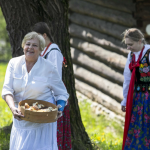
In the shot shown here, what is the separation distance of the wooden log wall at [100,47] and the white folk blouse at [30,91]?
342cm

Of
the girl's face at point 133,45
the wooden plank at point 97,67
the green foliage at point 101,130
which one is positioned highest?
the girl's face at point 133,45

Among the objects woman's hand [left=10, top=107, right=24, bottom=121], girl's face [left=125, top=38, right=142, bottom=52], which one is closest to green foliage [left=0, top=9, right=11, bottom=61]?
girl's face [left=125, top=38, right=142, bottom=52]

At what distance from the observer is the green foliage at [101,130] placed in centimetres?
477

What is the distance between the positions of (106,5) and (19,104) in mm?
4378

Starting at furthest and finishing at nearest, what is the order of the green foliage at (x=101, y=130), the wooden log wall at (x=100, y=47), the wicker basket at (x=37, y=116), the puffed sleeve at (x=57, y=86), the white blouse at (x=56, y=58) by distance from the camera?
1. the wooden log wall at (x=100, y=47)
2. the green foliage at (x=101, y=130)
3. the white blouse at (x=56, y=58)
4. the puffed sleeve at (x=57, y=86)
5. the wicker basket at (x=37, y=116)

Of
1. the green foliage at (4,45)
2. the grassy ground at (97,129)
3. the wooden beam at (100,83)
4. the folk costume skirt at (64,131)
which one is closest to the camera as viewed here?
the folk costume skirt at (64,131)

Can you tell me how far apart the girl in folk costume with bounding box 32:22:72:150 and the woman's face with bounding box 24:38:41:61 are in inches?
22.6

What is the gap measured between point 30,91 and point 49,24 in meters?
1.51

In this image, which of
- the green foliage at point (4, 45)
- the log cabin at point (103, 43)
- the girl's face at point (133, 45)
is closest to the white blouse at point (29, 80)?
the girl's face at point (133, 45)

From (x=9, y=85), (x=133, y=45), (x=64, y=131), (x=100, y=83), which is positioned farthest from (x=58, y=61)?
(x=100, y=83)

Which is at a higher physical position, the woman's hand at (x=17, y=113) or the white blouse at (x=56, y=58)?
the white blouse at (x=56, y=58)

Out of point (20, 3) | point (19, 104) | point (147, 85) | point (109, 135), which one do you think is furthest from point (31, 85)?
point (109, 135)

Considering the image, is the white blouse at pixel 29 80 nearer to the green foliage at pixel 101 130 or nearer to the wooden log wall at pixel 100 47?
the green foliage at pixel 101 130

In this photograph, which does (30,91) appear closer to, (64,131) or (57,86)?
(57,86)
